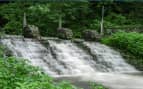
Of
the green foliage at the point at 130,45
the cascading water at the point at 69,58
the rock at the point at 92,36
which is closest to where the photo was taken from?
the cascading water at the point at 69,58

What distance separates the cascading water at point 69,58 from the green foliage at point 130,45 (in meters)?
0.58

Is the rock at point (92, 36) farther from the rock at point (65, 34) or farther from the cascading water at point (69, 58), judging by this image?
the cascading water at point (69, 58)

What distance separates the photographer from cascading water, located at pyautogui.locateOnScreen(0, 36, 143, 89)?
18250 millimetres

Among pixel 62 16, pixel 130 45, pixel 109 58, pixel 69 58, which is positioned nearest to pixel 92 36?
pixel 130 45

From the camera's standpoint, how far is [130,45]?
22.5m

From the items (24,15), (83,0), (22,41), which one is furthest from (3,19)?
(22,41)

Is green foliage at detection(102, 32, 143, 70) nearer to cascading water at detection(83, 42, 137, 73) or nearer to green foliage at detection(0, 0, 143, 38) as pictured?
cascading water at detection(83, 42, 137, 73)

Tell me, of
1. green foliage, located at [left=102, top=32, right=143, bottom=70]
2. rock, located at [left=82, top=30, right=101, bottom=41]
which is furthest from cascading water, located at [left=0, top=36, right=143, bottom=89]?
rock, located at [left=82, top=30, right=101, bottom=41]

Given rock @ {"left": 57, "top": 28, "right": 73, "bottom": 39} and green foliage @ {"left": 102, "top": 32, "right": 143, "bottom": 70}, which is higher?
rock @ {"left": 57, "top": 28, "right": 73, "bottom": 39}

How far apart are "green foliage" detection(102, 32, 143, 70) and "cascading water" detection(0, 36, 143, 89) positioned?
22.7 inches

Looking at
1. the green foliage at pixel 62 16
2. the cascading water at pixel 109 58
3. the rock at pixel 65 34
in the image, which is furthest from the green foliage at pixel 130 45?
the green foliage at pixel 62 16

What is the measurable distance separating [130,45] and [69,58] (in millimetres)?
4261

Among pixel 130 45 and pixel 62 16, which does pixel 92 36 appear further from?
pixel 62 16

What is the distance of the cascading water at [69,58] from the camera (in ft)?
59.9
